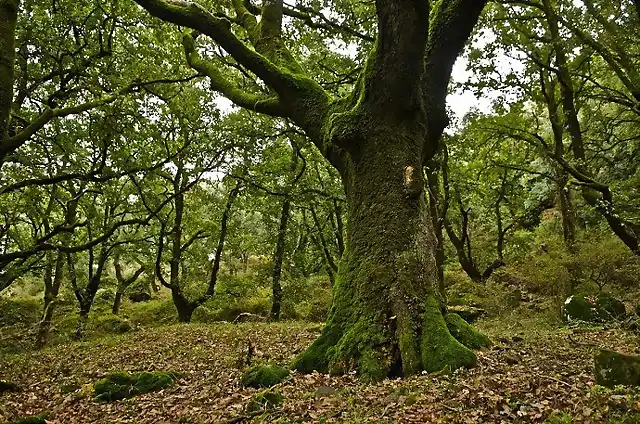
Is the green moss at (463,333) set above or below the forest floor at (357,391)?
above

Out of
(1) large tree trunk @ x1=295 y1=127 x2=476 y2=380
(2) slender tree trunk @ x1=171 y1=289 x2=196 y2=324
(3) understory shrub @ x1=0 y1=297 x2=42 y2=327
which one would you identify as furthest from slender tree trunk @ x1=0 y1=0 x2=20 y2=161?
(3) understory shrub @ x1=0 y1=297 x2=42 y2=327

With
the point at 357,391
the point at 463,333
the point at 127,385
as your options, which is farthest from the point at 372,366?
the point at 127,385

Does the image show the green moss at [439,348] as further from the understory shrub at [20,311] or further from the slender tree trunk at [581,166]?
the understory shrub at [20,311]

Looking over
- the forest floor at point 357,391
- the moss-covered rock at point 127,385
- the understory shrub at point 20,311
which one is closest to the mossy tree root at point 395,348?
the forest floor at point 357,391

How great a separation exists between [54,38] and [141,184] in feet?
20.2

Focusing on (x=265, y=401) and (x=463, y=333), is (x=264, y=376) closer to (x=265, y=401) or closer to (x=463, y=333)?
(x=265, y=401)

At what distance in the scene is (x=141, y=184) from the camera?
1404cm

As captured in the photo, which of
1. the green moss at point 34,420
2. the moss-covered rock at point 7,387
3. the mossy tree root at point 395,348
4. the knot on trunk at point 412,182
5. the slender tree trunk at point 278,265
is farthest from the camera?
the slender tree trunk at point 278,265

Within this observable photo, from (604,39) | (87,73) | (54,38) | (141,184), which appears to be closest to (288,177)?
(141,184)

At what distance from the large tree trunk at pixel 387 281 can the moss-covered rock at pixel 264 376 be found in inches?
15.3

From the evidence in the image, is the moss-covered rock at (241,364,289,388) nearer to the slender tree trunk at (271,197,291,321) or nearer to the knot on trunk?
the knot on trunk

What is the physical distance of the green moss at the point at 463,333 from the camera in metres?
6.28

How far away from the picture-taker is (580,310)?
10.0 metres

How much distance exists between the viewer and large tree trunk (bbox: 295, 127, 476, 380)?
5672 millimetres
